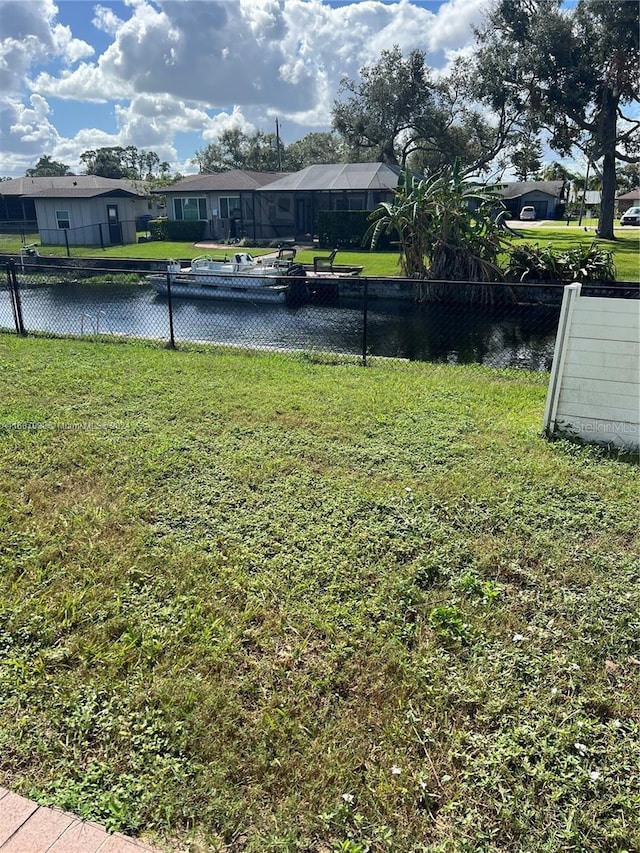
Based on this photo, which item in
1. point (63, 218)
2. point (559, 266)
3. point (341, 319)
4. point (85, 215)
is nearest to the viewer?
point (341, 319)

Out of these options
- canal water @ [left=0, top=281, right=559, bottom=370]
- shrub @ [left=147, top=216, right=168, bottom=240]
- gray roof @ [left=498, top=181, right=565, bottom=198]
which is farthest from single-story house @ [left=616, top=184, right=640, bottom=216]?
canal water @ [left=0, top=281, right=559, bottom=370]

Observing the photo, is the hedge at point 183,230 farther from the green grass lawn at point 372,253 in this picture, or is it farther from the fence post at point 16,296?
the fence post at point 16,296

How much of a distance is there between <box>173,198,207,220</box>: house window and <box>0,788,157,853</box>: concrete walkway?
32960 mm

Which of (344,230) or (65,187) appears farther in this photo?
(65,187)

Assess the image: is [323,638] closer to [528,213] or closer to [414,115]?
[414,115]

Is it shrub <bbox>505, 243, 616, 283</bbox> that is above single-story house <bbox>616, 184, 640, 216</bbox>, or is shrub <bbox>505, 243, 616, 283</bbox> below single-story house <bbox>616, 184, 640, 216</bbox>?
below

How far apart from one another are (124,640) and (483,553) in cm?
187

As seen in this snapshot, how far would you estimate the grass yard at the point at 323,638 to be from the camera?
1.89 metres

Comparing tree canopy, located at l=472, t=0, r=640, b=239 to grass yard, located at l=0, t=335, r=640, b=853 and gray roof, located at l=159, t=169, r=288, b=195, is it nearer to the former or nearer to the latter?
gray roof, located at l=159, t=169, r=288, b=195

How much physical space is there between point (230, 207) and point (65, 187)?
8.67 meters

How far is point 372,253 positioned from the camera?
23891mm

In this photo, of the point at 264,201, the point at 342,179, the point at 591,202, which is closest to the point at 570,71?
the point at 342,179

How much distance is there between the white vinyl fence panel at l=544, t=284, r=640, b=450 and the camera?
14.9 ft

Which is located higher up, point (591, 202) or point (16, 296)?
point (591, 202)
